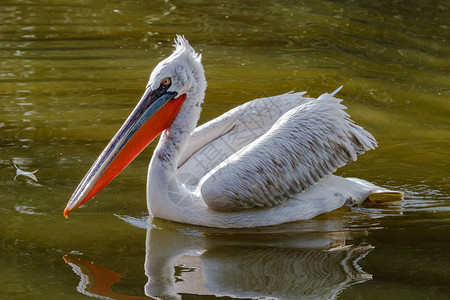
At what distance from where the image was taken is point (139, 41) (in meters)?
9.01

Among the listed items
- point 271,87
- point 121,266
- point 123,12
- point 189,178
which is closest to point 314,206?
point 189,178

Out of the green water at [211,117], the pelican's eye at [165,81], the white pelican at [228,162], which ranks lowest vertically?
the green water at [211,117]

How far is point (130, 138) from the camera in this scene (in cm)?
439

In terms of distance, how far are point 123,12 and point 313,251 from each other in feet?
22.9

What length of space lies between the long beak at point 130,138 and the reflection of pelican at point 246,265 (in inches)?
14.8

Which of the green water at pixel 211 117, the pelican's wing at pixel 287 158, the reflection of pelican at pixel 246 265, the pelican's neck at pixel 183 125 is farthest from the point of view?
the pelican's neck at pixel 183 125

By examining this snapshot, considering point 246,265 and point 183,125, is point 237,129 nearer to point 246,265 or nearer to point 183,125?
point 183,125

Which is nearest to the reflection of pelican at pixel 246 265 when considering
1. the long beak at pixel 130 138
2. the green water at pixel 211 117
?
the green water at pixel 211 117

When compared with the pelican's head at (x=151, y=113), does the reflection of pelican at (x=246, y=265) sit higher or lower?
lower

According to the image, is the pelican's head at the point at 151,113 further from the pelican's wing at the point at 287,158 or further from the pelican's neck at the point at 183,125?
the pelican's wing at the point at 287,158

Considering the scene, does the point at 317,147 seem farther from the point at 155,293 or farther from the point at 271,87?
the point at 271,87

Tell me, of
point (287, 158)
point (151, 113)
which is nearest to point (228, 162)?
point (287, 158)

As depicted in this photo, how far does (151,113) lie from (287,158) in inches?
29.7

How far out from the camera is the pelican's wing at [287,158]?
4258 mm
